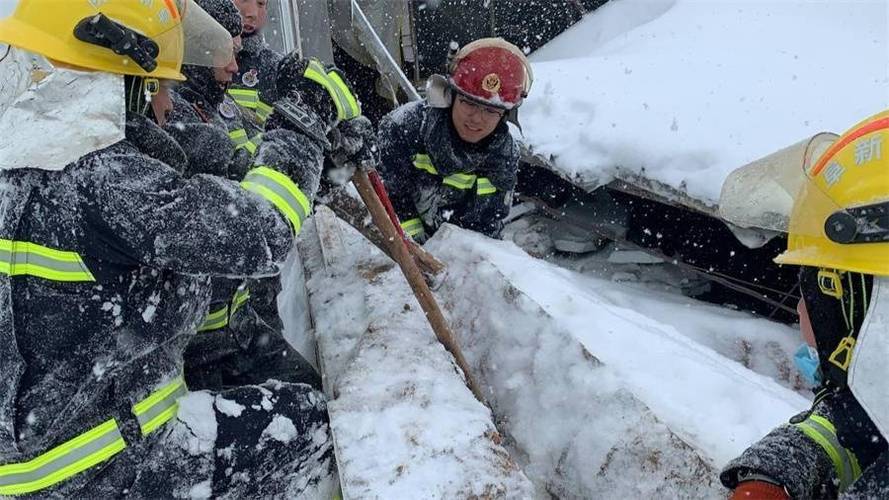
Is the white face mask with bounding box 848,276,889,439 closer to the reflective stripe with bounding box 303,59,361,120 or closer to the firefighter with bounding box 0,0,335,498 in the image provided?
the firefighter with bounding box 0,0,335,498

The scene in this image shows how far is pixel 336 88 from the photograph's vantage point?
7.32 feet

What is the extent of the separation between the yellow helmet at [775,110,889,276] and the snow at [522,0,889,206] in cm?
259

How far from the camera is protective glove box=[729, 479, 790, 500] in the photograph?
5.00ft

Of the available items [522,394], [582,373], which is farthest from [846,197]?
[522,394]

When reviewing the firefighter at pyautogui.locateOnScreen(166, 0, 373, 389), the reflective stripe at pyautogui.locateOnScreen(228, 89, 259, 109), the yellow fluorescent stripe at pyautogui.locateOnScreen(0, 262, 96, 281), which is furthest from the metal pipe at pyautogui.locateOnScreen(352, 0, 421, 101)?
the yellow fluorescent stripe at pyautogui.locateOnScreen(0, 262, 96, 281)

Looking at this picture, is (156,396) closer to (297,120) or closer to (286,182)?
(286,182)

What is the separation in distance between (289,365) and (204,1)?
1.61 m

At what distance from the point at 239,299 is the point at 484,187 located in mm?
1495

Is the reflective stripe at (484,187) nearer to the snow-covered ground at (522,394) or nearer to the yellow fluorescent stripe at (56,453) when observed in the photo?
the snow-covered ground at (522,394)

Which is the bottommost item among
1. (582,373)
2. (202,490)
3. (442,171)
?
(202,490)

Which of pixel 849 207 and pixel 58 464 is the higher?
pixel 849 207

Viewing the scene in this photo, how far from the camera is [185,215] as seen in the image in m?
1.67

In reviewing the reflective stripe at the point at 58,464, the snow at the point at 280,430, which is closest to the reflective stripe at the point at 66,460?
the reflective stripe at the point at 58,464

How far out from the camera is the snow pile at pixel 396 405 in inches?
74.2
